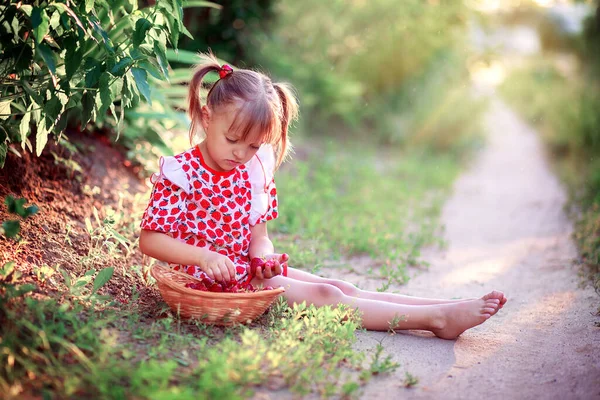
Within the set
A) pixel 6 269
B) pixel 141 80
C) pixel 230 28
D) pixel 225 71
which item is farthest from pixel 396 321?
pixel 230 28

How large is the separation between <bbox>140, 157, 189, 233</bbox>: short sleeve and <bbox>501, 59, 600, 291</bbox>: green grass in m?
2.39

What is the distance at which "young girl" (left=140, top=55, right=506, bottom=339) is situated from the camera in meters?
2.30

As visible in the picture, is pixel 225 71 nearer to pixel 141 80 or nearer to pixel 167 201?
pixel 141 80

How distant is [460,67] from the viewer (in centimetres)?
1009

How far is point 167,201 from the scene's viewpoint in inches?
92.7

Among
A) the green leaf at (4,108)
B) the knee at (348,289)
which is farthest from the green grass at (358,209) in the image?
the green leaf at (4,108)

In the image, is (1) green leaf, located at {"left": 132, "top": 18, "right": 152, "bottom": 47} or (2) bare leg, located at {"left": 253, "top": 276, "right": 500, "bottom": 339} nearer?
(1) green leaf, located at {"left": 132, "top": 18, "right": 152, "bottom": 47}

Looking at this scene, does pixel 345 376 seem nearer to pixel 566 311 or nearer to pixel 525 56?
pixel 566 311

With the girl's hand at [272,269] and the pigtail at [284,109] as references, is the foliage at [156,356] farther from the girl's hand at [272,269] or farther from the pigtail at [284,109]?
the pigtail at [284,109]

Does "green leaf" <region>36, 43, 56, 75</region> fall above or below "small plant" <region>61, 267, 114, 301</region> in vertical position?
above

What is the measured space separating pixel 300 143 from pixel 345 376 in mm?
5718

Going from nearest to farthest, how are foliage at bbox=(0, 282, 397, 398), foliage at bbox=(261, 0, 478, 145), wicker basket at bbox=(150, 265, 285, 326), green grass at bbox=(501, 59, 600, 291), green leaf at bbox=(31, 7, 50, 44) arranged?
foliage at bbox=(0, 282, 397, 398)
green leaf at bbox=(31, 7, 50, 44)
wicker basket at bbox=(150, 265, 285, 326)
green grass at bbox=(501, 59, 600, 291)
foliage at bbox=(261, 0, 478, 145)

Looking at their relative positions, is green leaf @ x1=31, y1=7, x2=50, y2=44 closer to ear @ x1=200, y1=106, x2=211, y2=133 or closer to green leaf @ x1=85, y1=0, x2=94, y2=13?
green leaf @ x1=85, y1=0, x2=94, y2=13

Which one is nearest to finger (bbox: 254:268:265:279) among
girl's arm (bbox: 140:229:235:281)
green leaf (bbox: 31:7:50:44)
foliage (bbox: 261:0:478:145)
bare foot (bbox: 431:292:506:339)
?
girl's arm (bbox: 140:229:235:281)
